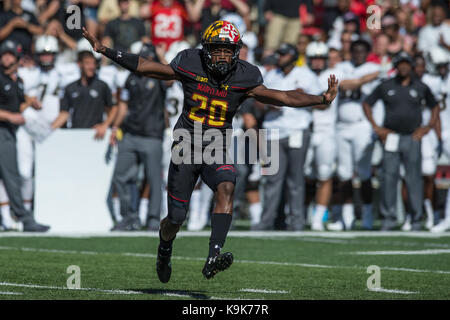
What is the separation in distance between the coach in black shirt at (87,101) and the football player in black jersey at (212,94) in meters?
5.75

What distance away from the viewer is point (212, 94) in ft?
24.3

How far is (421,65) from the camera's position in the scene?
1453 centimetres

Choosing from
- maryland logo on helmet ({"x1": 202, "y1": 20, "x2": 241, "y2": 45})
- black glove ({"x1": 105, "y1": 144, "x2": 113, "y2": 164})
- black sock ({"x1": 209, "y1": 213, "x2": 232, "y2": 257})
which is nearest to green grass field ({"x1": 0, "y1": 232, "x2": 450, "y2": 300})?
black sock ({"x1": 209, "y1": 213, "x2": 232, "y2": 257})

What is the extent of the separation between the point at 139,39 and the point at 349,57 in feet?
10.6

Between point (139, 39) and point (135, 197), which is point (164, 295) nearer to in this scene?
point (135, 197)

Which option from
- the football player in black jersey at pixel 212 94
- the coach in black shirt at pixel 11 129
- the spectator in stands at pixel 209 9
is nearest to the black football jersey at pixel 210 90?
the football player in black jersey at pixel 212 94

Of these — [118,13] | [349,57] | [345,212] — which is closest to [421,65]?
[349,57]

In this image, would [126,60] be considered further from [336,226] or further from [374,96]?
[336,226]

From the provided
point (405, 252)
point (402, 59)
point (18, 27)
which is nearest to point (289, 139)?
point (402, 59)

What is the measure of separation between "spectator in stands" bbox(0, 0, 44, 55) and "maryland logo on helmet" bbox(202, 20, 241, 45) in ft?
28.2

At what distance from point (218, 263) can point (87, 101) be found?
691cm

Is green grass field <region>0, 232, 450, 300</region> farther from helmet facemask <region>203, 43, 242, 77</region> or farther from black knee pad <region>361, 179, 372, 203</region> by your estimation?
helmet facemask <region>203, 43, 242, 77</region>

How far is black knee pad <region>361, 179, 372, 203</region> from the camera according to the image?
1402cm

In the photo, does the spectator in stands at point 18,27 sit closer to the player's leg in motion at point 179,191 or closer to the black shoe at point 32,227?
the black shoe at point 32,227
